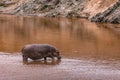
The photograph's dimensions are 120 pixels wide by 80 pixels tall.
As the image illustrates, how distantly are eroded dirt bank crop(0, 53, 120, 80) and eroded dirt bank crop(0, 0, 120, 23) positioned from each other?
117 ft

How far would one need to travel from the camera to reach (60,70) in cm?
1853

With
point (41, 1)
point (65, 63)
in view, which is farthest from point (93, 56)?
point (41, 1)

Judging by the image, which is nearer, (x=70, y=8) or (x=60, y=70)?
(x=60, y=70)

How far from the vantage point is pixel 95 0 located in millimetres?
75562

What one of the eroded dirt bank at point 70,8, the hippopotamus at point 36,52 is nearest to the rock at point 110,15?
the eroded dirt bank at point 70,8

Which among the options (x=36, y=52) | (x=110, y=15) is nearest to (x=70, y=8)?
(x=110, y=15)

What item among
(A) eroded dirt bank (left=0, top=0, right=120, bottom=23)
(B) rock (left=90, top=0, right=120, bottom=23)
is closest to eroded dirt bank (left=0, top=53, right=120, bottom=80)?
(A) eroded dirt bank (left=0, top=0, right=120, bottom=23)

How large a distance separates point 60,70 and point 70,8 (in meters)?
61.7

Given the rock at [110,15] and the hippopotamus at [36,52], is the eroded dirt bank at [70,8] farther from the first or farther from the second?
the hippopotamus at [36,52]

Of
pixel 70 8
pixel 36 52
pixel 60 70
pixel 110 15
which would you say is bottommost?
pixel 70 8

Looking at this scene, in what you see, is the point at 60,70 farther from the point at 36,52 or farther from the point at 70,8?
the point at 70,8

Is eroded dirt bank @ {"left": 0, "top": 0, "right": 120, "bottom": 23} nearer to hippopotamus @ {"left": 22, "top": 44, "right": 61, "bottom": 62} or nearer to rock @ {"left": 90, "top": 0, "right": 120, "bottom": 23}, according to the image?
rock @ {"left": 90, "top": 0, "right": 120, "bottom": 23}

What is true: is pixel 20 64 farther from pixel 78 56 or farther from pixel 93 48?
pixel 93 48

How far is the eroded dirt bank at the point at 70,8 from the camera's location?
195 feet
